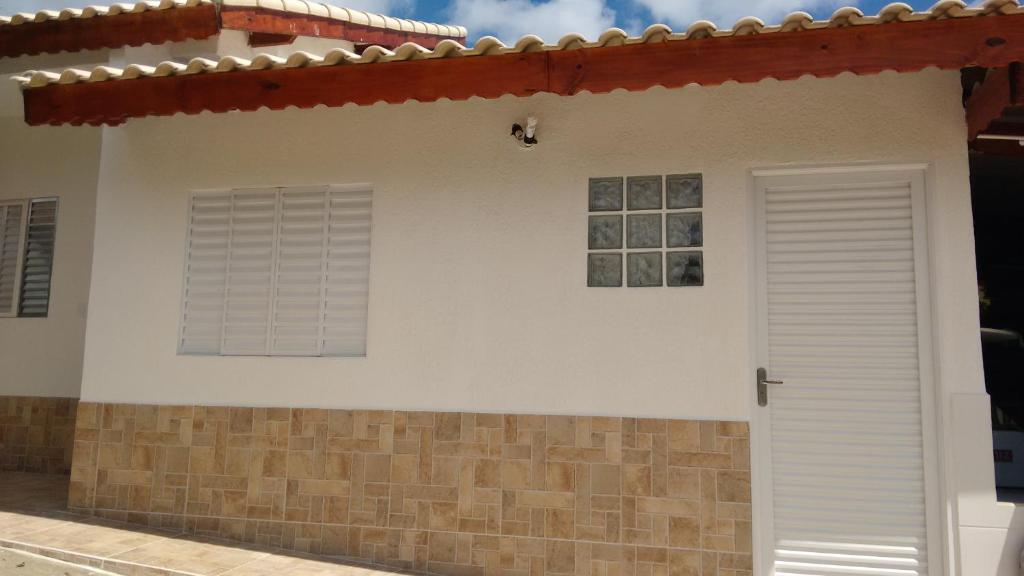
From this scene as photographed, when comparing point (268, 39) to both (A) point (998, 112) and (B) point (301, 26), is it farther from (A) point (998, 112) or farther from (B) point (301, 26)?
(A) point (998, 112)

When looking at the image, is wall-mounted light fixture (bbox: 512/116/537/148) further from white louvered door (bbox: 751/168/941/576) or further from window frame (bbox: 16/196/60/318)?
window frame (bbox: 16/196/60/318)

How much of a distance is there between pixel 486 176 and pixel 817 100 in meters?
2.25

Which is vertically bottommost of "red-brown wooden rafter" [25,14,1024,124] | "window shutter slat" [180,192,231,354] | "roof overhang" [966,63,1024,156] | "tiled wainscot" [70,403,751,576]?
"tiled wainscot" [70,403,751,576]

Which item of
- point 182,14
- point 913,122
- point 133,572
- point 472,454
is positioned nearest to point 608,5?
point 182,14

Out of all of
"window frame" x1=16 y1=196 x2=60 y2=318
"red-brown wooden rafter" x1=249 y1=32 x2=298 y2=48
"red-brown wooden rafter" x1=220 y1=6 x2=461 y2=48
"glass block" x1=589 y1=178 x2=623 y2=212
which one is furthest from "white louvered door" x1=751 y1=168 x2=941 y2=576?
"window frame" x1=16 y1=196 x2=60 y2=318

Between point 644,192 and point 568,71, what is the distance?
1.08 meters

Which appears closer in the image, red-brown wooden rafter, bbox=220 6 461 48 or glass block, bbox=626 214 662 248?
glass block, bbox=626 214 662 248

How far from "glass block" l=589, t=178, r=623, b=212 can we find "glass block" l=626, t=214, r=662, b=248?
0.45ft

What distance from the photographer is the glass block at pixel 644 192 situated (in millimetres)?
5172

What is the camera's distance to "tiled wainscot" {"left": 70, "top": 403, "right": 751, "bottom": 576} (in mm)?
4867

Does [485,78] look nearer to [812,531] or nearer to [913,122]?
[913,122]

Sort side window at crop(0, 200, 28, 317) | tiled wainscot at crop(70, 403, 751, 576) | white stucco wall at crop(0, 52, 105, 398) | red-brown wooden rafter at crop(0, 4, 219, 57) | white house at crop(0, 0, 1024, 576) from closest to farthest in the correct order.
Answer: white house at crop(0, 0, 1024, 576) < tiled wainscot at crop(70, 403, 751, 576) < red-brown wooden rafter at crop(0, 4, 219, 57) < white stucco wall at crop(0, 52, 105, 398) < side window at crop(0, 200, 28, 317)

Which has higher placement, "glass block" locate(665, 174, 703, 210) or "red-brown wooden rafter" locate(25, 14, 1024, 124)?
"red-brown wooden rafter" locate(25, 14, 1024, 124)

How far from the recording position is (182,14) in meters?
6.83
